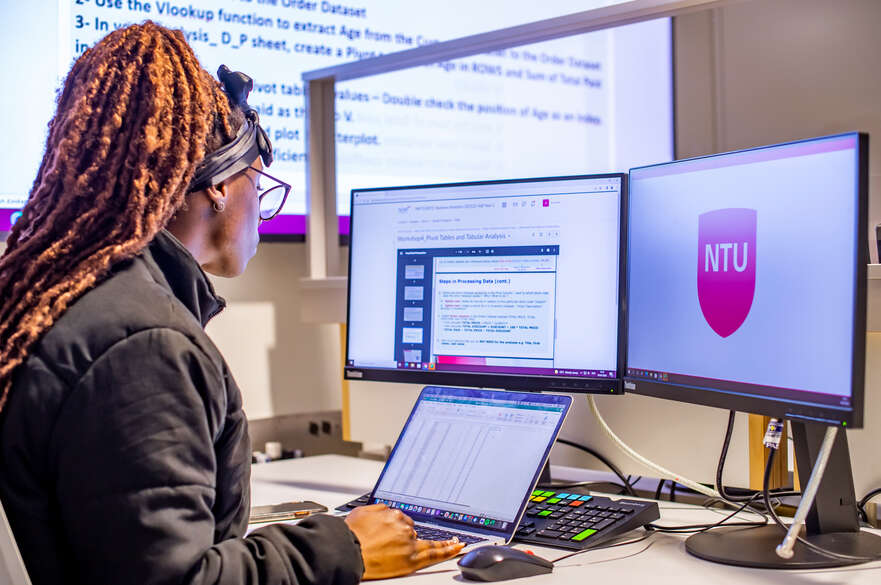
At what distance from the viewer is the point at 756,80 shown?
261 centimetres

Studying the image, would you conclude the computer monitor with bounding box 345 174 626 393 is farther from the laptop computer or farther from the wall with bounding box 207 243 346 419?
the wall with bounding box 207 243 346 419

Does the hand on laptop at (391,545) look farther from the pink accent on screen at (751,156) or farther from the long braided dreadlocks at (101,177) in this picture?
the pink accent on screen at (751,156)

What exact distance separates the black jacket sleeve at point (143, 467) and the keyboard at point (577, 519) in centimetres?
39

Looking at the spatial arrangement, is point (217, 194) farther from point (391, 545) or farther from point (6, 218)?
point (6, 218)

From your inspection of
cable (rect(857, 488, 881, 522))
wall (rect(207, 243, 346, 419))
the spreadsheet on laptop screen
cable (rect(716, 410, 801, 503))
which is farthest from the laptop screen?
wall (rect(207, 243, 346, 419))

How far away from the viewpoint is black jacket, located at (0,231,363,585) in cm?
75

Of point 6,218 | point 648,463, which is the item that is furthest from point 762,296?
point 6,218

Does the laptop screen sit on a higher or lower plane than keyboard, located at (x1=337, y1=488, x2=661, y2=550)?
higher

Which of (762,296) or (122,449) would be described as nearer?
(122,449)

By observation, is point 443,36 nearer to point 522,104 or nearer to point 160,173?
point 522,104

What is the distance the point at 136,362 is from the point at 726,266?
0.67 meters

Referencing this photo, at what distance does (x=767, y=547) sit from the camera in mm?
1030

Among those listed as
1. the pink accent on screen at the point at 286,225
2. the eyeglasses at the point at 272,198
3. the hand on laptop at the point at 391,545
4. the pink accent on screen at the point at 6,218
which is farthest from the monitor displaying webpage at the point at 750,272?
the pink accent on screen at the point at 6,218

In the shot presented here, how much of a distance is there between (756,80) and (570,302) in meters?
1.69
